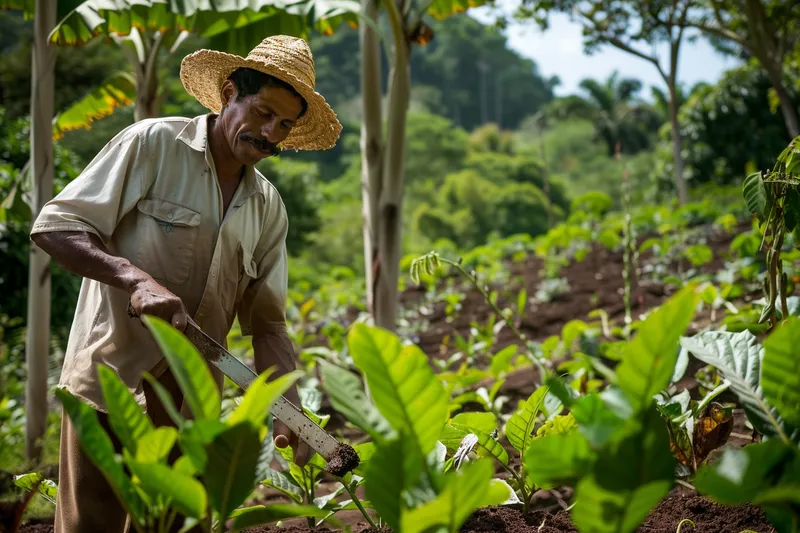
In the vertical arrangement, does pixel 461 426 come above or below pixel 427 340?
above

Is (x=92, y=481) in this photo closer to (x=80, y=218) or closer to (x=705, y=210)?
(x=80, y=218)

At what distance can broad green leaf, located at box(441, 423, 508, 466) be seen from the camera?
190 centimetres

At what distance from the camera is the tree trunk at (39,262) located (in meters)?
4.50

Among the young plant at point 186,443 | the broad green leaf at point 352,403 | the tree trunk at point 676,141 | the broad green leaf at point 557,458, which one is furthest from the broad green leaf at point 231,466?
the tree trunk at point 676,141

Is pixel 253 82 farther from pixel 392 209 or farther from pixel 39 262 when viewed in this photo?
pixel 39 262

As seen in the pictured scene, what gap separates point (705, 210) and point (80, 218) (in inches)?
295

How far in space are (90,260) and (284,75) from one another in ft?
2.38

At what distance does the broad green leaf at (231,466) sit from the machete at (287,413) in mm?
507

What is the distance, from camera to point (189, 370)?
1.11 metres

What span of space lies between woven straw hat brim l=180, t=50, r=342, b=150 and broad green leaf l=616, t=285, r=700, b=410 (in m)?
1.45

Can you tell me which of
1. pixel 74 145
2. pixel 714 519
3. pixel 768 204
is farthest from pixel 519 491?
pixel 74 145

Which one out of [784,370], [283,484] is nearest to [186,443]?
[784,370]

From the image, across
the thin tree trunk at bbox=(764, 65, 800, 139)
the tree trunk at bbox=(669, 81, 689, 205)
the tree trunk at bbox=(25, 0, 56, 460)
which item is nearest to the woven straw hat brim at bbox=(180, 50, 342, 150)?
the tree trunk at bbox=(25, 0, 56, 460)

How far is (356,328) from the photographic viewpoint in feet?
3.53
